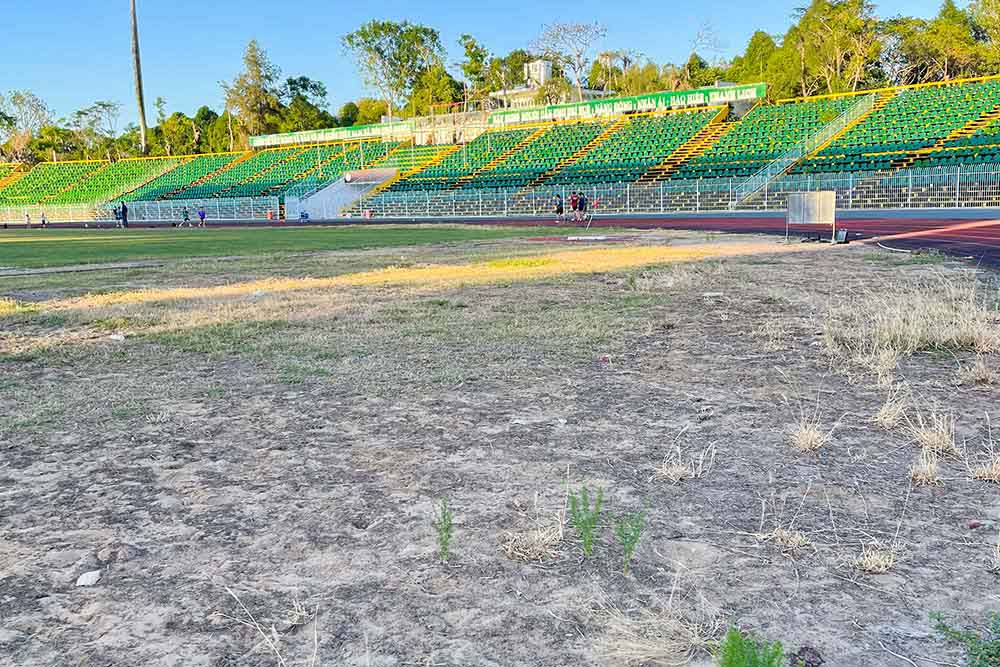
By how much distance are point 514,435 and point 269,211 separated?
2117 inches

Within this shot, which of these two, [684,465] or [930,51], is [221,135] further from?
[684,465]

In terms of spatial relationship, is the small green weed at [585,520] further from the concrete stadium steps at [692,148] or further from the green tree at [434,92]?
the green tree at [434,92]

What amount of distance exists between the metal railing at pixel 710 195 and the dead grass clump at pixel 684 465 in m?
32.4

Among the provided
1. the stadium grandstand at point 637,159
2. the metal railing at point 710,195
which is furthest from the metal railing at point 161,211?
the metal railing at point 710,195

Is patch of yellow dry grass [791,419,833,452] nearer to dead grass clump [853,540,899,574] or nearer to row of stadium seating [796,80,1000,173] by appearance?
dead grass clump [853,540,899,574]

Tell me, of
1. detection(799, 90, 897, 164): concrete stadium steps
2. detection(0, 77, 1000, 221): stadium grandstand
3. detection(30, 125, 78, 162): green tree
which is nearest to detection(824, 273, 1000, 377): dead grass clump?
detection(0, 77, 1000, 221): stadium grandstand

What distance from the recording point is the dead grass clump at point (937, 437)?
385 cm

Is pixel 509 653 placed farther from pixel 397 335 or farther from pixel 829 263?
pixel 829 263

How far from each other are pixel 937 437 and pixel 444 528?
8.27 feet

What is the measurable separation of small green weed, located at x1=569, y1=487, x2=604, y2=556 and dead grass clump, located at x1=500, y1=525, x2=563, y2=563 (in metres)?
0.08

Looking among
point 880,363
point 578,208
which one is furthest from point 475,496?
point 578,208

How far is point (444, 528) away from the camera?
298 centimetres

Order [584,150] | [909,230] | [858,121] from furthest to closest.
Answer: [584,150] < [858,121] < [909,230]

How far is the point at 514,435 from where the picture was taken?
4398mm
